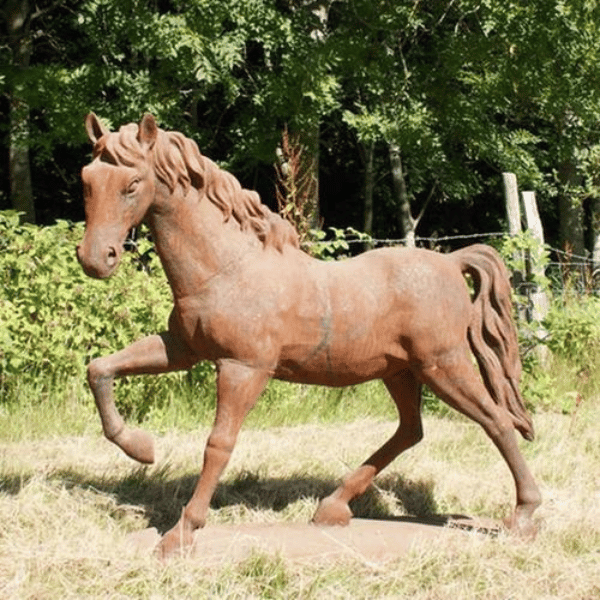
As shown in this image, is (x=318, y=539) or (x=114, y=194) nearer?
(x=114, y=194)

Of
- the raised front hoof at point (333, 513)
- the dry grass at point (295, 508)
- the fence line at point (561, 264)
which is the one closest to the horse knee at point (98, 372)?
the dry grass at point (295, 508)

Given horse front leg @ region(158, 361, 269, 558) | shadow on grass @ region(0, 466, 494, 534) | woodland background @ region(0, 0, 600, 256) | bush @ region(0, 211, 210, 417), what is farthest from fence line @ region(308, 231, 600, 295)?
horse front leg @ region(158, 361, 269, 558)

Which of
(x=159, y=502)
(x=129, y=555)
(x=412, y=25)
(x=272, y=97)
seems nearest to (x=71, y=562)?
(x=129, y=555)

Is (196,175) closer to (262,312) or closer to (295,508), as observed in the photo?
(262,312)

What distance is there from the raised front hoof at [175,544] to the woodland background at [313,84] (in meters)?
6.46

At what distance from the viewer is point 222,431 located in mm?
3615

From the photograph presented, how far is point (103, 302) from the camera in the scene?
650cm

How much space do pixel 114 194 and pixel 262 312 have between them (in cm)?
71

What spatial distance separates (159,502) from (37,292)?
2.48m

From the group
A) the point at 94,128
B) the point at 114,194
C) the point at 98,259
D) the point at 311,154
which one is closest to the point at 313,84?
the point at 311,154

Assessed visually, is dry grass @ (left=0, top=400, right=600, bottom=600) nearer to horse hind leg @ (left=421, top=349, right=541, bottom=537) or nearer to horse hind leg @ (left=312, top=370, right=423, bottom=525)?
horse hind leg @ (left=421, top=349, right=541, bottom=537)

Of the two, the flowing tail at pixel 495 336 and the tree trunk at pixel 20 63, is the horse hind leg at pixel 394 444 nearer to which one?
the flowing tail at pixel 495 336

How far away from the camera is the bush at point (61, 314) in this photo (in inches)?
249

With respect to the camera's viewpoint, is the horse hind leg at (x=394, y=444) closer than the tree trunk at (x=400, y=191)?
Yes
